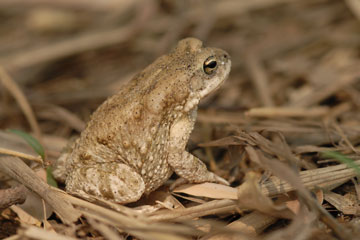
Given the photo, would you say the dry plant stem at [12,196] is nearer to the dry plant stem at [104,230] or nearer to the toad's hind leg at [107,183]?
the toad's hind leg at [107,183]

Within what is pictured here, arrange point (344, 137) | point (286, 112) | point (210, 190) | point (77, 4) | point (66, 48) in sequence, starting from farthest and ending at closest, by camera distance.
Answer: point (77, 4) < point (66, 48) < point (286, 112) < point (344, 137) < point (210, 190)

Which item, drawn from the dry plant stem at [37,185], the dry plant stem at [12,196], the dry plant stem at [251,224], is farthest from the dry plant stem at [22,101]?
the dry plant stem at [251,224]

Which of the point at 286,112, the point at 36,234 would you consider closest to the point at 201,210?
the point at 36,234

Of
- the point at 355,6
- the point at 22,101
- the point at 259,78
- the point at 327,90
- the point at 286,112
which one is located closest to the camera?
the point at 286,112

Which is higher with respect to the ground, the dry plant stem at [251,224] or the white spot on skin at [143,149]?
the white spot on skin at [143,149]

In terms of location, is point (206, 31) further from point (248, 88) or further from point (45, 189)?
point (45, 189)

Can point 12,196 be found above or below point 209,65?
below

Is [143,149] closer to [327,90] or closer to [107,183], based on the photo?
[107,183]

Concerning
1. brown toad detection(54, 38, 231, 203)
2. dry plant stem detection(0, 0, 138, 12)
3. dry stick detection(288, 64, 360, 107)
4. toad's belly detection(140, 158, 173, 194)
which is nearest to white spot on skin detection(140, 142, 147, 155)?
brown toad detection(54, 38, 231, 203)
